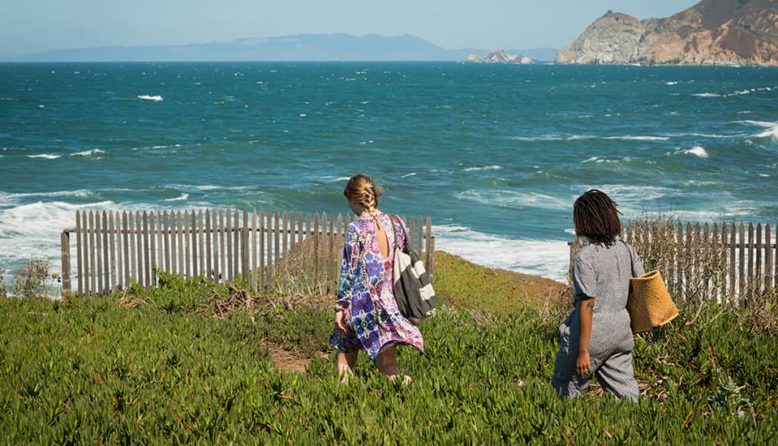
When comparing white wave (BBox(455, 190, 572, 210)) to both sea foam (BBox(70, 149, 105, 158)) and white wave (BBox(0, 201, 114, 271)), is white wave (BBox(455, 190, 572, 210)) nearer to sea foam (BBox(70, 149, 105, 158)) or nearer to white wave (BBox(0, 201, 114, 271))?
white wave (BBox(0, 201, 114, 271))

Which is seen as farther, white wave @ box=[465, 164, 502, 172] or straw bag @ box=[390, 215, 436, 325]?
white wave @ box=[465, 164, 502, 172]

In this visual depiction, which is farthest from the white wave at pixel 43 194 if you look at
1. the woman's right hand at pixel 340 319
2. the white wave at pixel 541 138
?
the white wave at pixel 541 138

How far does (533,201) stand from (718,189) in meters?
7.70

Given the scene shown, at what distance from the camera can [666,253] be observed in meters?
11.7

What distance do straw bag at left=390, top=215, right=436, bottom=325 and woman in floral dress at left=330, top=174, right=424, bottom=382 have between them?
4cm

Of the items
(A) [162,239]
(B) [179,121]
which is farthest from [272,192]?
(B) [179,121]

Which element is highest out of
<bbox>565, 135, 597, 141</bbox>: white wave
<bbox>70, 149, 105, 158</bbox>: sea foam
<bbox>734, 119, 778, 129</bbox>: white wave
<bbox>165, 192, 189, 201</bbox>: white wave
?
<bbox>734, 119, 778, 129</bbox>: white wave

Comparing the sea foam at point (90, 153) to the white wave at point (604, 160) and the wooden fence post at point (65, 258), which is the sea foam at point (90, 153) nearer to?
the white wave at point (604, 160)

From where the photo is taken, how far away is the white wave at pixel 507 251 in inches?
930

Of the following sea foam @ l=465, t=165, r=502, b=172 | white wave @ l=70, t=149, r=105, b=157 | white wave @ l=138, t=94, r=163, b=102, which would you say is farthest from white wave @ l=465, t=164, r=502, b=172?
white wave @ l=138, t=94, r=163, b=102

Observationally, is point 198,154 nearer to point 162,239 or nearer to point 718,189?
point 718,189

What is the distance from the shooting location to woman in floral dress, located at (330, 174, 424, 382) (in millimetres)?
6621

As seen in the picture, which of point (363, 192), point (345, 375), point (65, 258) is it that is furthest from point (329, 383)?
point (65, 258)

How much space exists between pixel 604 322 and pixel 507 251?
2036cm
